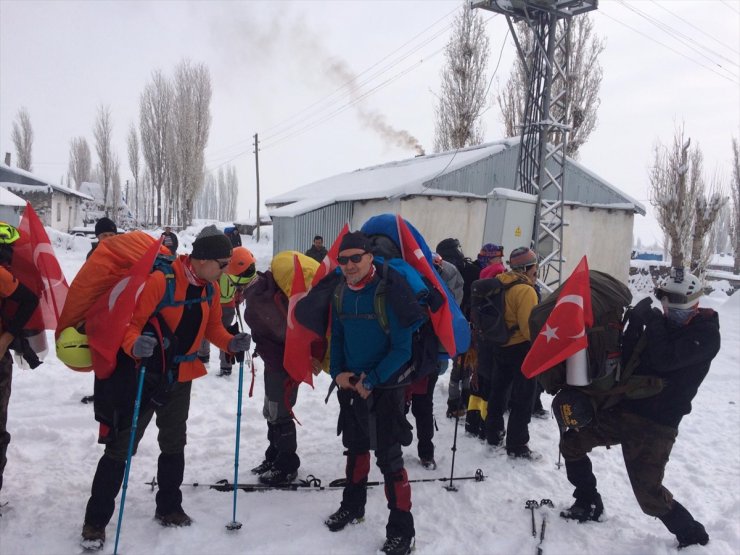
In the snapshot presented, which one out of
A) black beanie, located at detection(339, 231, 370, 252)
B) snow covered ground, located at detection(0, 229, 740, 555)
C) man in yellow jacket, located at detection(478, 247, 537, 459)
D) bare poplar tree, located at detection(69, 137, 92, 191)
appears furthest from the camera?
bare poplar tree, located at detection(69, 137, 92, 191)

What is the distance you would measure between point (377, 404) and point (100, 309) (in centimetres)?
177

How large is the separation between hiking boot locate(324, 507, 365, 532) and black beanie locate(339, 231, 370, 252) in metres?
1.80

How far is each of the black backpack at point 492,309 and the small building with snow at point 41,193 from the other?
3285 centimetres

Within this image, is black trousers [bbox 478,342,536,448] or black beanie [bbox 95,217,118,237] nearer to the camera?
black trousers [bbox 478,342,536,448]

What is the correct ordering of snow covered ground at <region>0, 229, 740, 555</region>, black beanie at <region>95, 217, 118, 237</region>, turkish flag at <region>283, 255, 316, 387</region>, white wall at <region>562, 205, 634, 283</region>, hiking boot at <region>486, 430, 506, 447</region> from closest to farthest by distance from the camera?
snow covered ground at <region>0, 229, 740, 555</region> < turkish flag at <region>283, 255, 316, 387</region> < hiking boot at <region>486, 430, 506, 447</region> < black beanie at <region>95, 217, 118, 237</region> < white wall at <region>562, 205, 634, 283</region>

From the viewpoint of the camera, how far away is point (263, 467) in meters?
4.32

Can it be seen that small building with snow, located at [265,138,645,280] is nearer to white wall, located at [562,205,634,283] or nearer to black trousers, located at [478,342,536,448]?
white wall, located at [562,205,634,283]

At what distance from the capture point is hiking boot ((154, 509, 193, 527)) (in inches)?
134

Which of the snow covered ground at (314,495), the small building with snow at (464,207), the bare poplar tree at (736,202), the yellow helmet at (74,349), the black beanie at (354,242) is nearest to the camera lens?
the yellow helmet at (74,349)

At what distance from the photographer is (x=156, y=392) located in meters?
3.27

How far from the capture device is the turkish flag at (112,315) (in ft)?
9.82

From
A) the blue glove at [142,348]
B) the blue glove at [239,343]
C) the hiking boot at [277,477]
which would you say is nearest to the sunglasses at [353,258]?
the blue glove at [239,343]

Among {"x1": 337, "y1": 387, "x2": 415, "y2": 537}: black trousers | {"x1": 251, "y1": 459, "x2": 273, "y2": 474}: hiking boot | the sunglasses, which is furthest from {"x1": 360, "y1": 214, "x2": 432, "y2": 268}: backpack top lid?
{"x1": 251, "y1": 459, "x2": 273, "y2": 474}: hiking boot

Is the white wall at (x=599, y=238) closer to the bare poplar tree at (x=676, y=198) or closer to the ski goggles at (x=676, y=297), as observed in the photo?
the bare poplar tree at (x=676, y=198)
